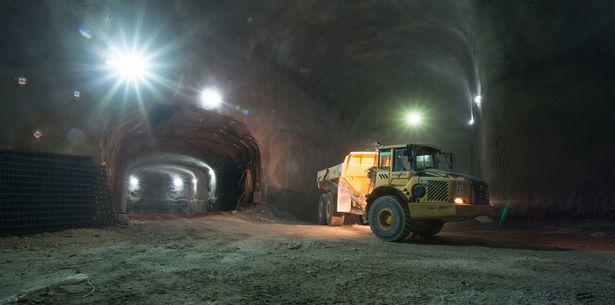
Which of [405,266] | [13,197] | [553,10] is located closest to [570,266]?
[405,266]

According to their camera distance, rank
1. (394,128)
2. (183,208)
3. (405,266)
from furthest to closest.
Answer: (183,208), (394,128), (405,266)

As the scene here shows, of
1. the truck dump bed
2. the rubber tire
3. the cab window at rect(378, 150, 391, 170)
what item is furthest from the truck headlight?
the truck dump bed

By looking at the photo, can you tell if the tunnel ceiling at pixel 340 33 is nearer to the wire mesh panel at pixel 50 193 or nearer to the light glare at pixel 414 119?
the wire mesh panel at pixel 50 193

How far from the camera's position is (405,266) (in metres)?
5.00

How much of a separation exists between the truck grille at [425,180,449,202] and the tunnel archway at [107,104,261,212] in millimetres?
7800

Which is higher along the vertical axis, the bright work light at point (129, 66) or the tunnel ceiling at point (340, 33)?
the tunnel ceiling at point (340, 33)

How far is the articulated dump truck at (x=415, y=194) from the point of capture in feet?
24.9

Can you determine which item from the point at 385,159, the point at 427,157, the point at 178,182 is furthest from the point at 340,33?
the point at 178,182

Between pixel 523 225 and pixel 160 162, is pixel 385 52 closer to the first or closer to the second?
pixel 523 225

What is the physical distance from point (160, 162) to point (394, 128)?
1410cm

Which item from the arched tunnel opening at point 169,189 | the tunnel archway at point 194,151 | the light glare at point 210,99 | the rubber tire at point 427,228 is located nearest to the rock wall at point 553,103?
the rubber tire at point 427,228

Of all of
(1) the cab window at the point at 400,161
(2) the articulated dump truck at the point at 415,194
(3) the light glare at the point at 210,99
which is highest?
(3) the light glare at the point at 210,99

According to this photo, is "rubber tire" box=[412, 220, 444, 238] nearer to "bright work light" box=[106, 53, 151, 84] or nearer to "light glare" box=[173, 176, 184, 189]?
"bright work light" box=[106, 53, 151, 84]

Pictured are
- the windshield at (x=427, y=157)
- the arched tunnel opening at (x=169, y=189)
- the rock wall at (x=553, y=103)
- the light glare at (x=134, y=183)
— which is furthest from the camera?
the light glare at (x=134, y=183)
